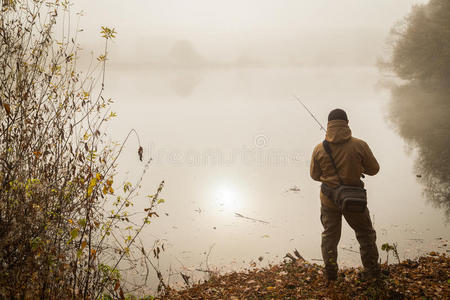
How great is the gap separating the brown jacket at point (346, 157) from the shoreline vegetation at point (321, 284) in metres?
1.27

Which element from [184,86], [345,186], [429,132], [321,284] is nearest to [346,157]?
[345,186]

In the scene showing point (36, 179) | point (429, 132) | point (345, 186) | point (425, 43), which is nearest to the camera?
point (36, 179)

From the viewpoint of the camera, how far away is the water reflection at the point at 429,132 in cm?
875

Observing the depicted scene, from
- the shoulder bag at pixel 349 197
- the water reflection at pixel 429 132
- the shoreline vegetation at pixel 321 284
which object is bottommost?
the shoreline vegetation at pixel 321 284

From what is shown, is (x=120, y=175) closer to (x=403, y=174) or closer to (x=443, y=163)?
(x=403, y=174)

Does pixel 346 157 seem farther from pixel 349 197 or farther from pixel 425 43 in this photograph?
pixel 425 43

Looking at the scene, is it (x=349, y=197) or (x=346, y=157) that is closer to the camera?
(x=349, y=197)

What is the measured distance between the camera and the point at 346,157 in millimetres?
4188

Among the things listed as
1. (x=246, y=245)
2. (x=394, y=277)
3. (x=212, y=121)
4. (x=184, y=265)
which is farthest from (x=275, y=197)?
(x=212, y=121)

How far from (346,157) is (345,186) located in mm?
435

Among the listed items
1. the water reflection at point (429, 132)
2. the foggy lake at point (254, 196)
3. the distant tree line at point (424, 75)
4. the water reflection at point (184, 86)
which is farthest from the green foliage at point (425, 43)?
the water reflection at point (184, 86)

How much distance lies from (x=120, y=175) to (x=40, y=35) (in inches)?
266

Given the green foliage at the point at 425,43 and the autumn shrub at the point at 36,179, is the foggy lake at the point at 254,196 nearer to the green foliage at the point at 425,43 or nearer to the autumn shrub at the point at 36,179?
the autumn shrub at the point at 36,179

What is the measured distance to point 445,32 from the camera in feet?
71.6
